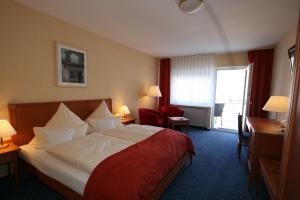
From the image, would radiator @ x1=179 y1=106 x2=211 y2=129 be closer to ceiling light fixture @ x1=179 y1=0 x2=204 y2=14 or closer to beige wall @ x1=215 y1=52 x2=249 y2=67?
beige wall @ x1=215 y1=52 x2=249 y2=67

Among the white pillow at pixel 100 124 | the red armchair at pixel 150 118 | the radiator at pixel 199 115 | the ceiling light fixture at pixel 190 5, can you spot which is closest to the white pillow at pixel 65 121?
the white pillow at pixel 100 124

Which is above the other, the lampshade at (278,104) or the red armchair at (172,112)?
the lampshade at (278,104)

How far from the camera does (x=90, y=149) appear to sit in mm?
2010

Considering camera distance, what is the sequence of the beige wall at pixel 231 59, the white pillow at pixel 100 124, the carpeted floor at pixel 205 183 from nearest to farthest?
the carpeted floor at pixel 205 183 < the white pillow at pixel 100 124 < the beige wall at pixel 231 59

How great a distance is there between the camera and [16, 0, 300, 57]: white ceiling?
85.2 inches

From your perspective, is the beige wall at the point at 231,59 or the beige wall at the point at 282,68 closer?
the beige wall at the point at 282,68

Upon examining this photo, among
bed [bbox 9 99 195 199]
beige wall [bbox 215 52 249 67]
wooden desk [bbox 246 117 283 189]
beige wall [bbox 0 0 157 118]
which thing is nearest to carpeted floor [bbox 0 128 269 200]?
bed [bbox 9 99 195 199]

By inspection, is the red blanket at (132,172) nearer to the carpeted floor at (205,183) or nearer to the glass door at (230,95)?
the carpeted floor at (205,183)

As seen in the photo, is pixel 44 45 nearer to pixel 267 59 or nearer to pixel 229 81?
pixel 267 59

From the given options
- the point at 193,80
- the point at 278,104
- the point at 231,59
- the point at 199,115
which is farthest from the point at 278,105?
the point at 193,80

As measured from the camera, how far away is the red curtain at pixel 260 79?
414 cm

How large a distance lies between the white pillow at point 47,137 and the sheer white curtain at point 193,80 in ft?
13.7

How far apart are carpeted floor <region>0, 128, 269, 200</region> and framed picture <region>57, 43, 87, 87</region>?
67.2 inches

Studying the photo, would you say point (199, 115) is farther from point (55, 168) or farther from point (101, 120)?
point (55, 168)
